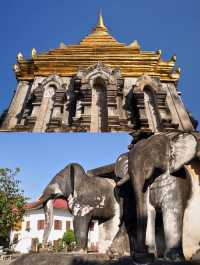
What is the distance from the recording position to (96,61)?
15.5m

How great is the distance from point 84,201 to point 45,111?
10495 millimetres

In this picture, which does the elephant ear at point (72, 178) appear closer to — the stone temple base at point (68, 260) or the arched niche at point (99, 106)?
the stone temple base at point (68, 260)

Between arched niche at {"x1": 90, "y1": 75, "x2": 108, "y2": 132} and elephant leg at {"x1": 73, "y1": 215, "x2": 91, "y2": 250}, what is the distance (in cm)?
876

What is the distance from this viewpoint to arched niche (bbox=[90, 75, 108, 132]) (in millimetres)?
12602

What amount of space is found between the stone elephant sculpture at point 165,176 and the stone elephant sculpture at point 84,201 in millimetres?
677

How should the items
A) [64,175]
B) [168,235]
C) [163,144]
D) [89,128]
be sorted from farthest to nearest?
1. [89,128]
2. [64,175]
3. [163,144]
4. [168,235]

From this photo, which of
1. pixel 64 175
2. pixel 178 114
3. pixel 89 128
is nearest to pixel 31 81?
pixel 89 128

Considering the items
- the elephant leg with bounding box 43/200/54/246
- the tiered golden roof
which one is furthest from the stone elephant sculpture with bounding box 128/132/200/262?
the tiered golden roof

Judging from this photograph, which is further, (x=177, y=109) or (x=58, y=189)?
(x=177, y=109)

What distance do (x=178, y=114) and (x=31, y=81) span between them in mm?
6291

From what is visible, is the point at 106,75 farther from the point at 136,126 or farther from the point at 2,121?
the point at 2,121

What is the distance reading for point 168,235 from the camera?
2.69m

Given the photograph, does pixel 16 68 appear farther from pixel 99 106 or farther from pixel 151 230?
pixel 151 230

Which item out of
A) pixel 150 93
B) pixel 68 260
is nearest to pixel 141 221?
pixel 68 260
